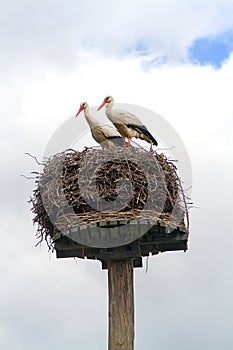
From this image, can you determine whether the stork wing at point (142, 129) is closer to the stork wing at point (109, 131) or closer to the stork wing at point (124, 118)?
the stork wing at point (124, 118)

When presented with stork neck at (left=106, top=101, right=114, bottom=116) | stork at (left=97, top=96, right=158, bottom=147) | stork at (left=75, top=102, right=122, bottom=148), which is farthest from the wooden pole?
stork neck at (left=106, top=101, right=114, bottom=116)

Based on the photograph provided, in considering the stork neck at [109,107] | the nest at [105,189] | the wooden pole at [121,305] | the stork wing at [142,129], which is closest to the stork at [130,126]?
the stork wing at [142,129]

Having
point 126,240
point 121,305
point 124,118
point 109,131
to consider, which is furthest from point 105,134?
point 121,305

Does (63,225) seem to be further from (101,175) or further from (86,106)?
(86,106)

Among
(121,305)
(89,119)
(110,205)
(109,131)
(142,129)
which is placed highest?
(89,119)

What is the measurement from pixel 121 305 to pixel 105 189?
1.07 m

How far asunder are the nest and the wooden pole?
0.55m

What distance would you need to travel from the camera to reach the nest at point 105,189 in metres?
5.79

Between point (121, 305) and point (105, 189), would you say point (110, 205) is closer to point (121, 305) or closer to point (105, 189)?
point (105, 189)

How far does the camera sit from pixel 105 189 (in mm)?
5918

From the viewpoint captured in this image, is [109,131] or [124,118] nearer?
[124,118]

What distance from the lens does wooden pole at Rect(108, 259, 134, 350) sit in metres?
5.62

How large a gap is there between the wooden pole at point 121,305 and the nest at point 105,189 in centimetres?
55

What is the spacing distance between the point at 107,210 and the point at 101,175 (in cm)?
45
